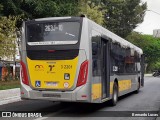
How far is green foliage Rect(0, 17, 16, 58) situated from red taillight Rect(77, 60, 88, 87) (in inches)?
508

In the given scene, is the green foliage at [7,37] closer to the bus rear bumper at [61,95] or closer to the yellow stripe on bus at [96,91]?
the bus rear bumper at [61,95]

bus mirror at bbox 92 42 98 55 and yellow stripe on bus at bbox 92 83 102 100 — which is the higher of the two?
bus mirror at bbox 92 42 98 55

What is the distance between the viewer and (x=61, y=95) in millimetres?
12602

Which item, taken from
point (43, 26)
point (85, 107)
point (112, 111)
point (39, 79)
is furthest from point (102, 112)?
point (43, 26)

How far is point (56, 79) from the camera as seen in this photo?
503 inches

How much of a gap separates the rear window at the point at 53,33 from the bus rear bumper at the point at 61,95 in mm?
1568

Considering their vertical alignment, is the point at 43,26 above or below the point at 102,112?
above

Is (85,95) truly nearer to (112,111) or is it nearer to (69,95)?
(69,95)

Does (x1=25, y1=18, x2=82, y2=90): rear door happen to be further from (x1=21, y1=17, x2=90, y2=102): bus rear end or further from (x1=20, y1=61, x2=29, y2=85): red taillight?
(x1=20, y1=61, x2=29, y2=85): red taillight

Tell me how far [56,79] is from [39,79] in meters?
0.63

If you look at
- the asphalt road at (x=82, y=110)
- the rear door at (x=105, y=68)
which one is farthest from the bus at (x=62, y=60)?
the asphalt road at (x=82, y=110)

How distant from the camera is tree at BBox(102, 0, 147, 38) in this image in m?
59.7

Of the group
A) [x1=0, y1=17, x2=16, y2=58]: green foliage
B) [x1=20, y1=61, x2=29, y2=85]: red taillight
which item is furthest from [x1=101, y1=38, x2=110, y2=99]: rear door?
[x1=0, y1=17, x2=16, y2=58]: green foliage

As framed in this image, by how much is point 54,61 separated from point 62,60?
280 millimetres
